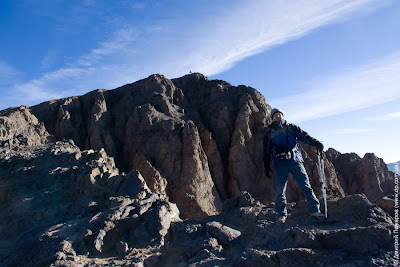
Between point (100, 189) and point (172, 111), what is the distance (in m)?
17.3

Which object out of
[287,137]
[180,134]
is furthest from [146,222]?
[180,134]

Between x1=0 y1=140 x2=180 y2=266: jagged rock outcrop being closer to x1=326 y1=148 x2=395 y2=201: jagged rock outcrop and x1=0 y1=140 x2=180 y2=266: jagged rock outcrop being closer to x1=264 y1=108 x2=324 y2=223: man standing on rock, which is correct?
x1=264 y1=108 x2=324 y2=223: man standing on rock

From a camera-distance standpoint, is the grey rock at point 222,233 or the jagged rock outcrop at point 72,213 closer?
the grey rock at point 222,233

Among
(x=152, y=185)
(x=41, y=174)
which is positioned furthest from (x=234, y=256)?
(x=152, y=185)

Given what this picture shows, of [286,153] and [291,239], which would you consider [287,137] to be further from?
[291,239]

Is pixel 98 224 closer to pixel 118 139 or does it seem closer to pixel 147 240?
pixel 147 240

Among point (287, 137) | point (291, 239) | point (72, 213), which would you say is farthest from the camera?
point (72, 213)

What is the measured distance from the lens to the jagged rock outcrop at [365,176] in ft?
103

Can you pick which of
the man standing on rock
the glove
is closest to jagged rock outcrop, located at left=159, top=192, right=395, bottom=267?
the man standing on rock

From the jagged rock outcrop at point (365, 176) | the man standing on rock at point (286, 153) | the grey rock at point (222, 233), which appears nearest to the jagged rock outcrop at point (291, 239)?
the grey rock at point (222, 233)

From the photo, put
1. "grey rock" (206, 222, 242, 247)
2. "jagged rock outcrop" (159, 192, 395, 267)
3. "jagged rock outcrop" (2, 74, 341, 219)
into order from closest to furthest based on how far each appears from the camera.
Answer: "jagged rock outcrop" (159, 192, 395, 267)
"grey rock" (206, 222, 242, 247)
"jagged rock outcrop" (2, 74, 341, 219)

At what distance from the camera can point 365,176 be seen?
31.7 metres

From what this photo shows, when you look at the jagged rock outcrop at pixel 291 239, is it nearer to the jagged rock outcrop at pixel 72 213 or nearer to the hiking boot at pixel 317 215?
the hiking boot at pixel 317 215

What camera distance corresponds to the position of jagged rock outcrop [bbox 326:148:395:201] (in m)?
31.3
